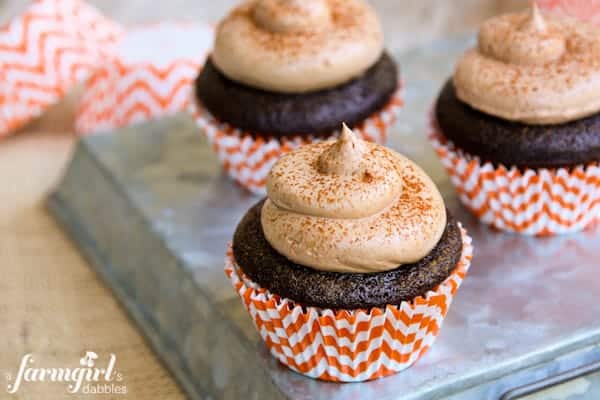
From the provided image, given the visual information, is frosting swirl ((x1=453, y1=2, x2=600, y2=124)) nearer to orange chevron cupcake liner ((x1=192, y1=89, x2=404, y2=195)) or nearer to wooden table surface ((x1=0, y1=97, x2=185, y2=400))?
orange chevron cupcake liner ((x1=192, y1=89, x2=404, y2=195))

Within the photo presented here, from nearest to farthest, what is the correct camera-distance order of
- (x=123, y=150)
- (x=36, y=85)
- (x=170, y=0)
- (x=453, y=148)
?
(x=453, y=148) < (x=123, y=150) < (x=36, y=85) < (x=170, y=0)

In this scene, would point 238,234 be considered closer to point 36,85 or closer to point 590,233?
point 590,233

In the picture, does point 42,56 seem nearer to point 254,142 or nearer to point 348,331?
→ point 254,142

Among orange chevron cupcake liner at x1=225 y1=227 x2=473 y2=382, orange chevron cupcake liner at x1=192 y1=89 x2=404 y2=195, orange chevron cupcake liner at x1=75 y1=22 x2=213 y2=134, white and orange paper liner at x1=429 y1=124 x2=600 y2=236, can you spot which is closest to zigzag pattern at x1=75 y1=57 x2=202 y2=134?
orange chevron cupcake liner at x1=75 y1=22 x2=213 y2=134

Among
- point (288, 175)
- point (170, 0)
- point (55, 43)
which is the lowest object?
point (170, 0)

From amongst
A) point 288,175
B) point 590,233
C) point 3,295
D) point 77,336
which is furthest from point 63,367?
point 590,233

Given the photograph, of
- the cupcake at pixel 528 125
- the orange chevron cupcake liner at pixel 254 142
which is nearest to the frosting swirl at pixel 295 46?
the orange chevron cupcake liner at pixel 254 142
